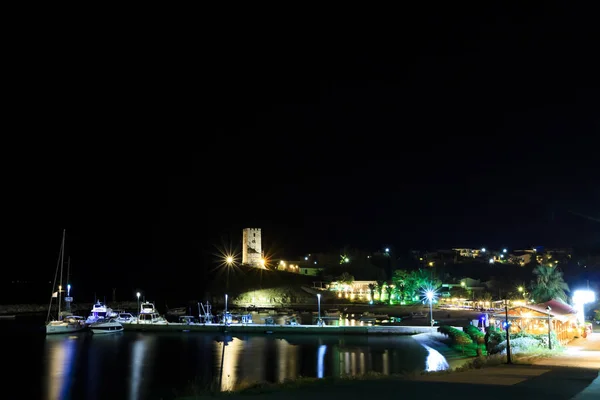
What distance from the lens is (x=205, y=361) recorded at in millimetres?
31875

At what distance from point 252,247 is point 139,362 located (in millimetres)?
65936

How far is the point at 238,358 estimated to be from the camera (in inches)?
1291

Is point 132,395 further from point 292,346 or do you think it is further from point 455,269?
point 455,269

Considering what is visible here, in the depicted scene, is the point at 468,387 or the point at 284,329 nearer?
the point at 468,387

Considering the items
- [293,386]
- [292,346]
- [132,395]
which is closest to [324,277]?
[292,346]

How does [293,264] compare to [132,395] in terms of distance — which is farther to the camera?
[293,264]

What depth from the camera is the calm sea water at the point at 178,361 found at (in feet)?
82.2

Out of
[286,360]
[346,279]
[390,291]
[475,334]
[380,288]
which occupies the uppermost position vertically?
[346,279]

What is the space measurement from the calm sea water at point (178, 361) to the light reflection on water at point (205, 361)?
0.04 meters

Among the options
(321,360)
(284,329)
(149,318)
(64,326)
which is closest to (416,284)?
(284,329)

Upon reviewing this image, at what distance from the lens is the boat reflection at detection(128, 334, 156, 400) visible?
24078mm

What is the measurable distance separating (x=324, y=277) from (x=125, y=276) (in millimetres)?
60116

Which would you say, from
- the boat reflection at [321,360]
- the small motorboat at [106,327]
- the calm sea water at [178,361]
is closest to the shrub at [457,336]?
the calm sea water at [178,361]

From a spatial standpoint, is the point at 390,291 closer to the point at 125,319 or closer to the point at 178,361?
the point at 125,319
